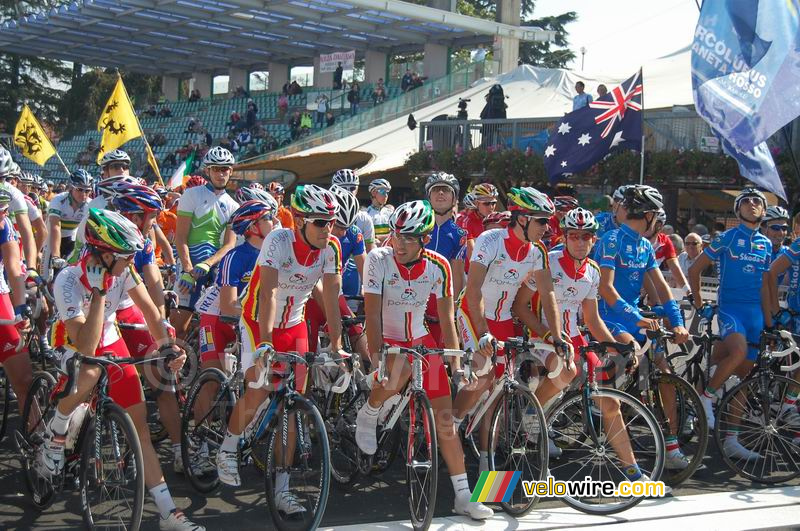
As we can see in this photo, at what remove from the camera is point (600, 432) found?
6.02m

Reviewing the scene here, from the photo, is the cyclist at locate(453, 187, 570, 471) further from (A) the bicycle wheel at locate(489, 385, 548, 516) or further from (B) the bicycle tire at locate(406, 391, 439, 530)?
(B) the bicycle tire at locate(406, 391, 439, 530)

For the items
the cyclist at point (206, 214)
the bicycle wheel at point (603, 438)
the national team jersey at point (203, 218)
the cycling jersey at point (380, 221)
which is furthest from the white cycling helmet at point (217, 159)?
the bicycle wheel at point (603, 438)

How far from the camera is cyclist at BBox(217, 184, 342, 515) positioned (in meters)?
5.48

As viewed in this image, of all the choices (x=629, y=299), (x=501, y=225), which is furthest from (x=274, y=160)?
(x=629, y=299)

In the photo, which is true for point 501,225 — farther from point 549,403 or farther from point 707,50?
point 549,403

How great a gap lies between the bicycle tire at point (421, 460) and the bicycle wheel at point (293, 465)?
0.56 metres

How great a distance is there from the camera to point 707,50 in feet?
29.9

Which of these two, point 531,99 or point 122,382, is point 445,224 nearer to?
point 122,382

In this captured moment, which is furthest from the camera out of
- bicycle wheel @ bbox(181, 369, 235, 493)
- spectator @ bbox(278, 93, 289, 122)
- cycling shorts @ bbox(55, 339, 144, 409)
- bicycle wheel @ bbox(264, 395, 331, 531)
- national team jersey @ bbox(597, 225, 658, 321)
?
spectator @ bbox(278, 93, 289, 122)

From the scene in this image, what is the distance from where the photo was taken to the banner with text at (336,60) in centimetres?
3903

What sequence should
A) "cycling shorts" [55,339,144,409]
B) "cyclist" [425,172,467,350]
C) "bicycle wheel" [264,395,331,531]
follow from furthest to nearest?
"cyclist" [425,172,467,350]
"bicycle wheel" [264,395,331,531]
"cycling shorts" [55,339,144,409]

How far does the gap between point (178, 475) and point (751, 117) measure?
6252mm

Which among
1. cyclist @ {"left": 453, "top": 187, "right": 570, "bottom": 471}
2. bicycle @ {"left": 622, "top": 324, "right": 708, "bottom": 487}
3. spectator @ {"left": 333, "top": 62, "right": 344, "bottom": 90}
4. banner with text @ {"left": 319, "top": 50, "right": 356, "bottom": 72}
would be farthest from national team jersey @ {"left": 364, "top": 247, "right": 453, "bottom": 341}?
banner with text @ {"left": 319, "top": 50, "right": 356, "bottom": 72}

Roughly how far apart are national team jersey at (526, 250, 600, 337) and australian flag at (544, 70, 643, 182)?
6.25 m
